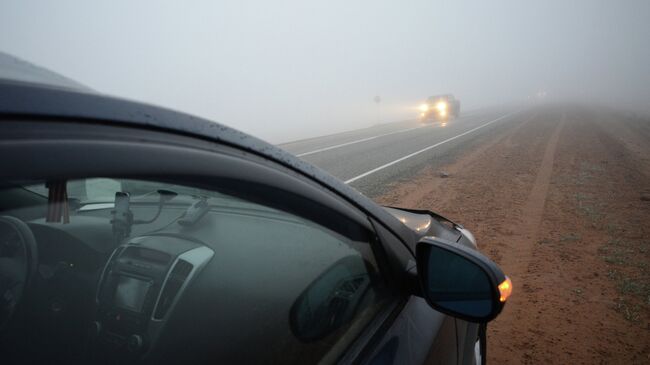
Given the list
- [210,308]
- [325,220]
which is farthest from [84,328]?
[325,220]

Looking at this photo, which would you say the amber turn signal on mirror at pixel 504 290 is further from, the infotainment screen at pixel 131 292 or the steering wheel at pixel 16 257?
the steering wheel at pixel 16 257

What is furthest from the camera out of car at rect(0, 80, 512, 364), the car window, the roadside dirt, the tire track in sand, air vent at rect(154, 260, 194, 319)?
the tire track in sand

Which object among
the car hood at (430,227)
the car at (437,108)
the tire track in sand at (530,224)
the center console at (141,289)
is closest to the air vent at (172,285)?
the center console at (141,289)

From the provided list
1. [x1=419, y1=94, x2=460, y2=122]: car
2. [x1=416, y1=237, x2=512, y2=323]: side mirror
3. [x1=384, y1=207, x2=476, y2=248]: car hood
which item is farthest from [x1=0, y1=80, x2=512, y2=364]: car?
[x1=419, y1=94, x2=460, y2=122]: car

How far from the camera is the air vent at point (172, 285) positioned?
1.25 m

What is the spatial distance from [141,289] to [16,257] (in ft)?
1.34

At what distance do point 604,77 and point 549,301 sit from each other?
171 metres

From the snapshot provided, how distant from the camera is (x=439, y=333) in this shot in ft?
4.21

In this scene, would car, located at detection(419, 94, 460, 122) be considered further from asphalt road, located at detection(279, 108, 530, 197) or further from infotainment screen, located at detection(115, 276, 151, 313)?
infotainment screen, located at detection(115, 276, 151, 313)

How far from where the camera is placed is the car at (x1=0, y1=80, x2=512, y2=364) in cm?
93

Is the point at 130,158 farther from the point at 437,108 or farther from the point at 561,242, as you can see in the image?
the point at 437,108

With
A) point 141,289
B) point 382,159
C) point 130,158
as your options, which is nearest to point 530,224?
point 141,289

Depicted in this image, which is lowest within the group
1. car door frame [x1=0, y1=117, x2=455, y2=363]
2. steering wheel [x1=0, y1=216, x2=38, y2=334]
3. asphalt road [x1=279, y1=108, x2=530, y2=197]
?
asphalt road [x1=279, y1=108, x2=530, y2=197]

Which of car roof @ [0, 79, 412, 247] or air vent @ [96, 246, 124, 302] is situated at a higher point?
car roof @ [0, 79, 412, 247]
